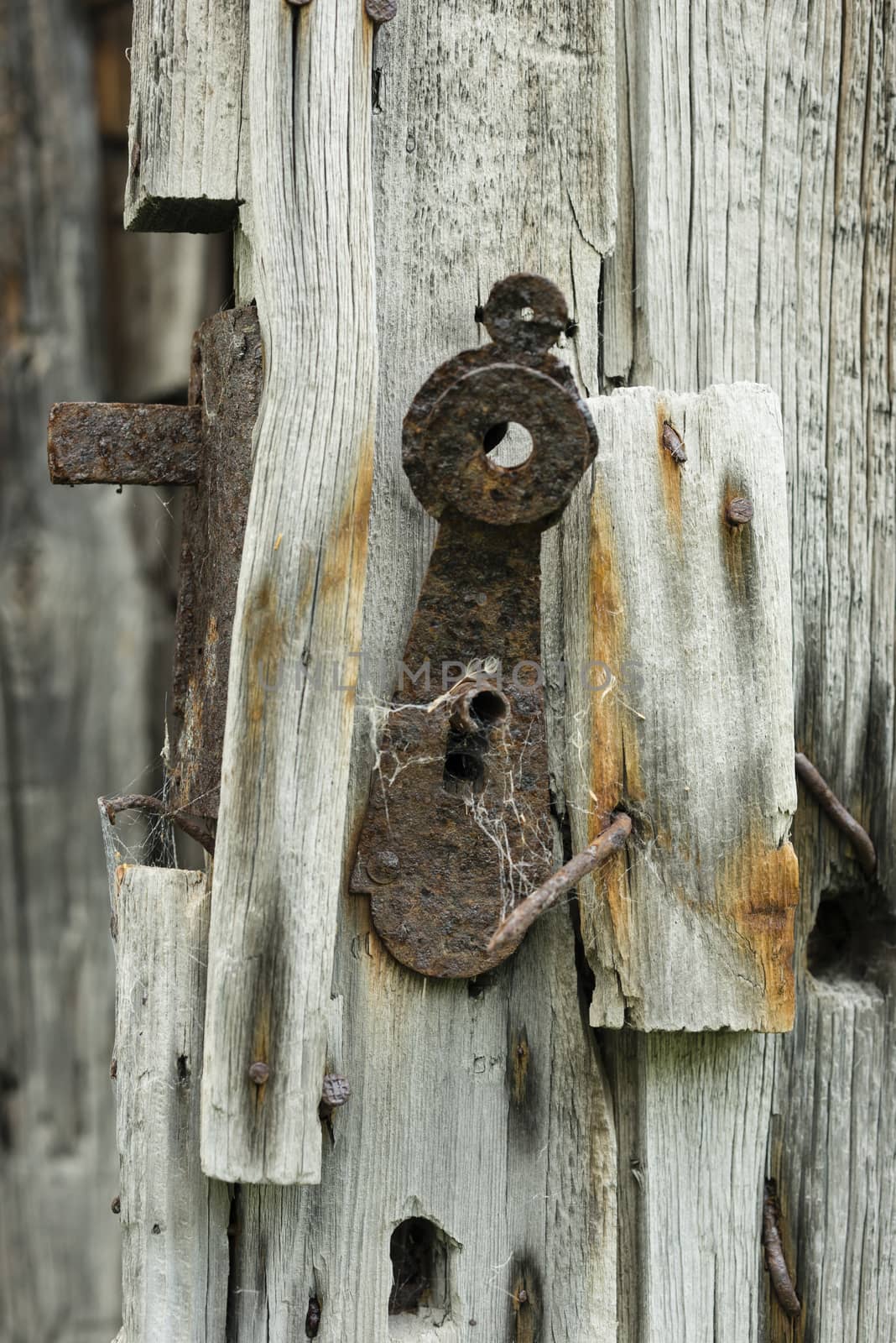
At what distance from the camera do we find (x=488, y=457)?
2.87 feet

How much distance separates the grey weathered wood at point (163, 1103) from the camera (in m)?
0.90

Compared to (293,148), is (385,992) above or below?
below

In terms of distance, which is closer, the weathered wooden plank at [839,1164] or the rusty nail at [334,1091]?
the rusty nail at [334,1091]

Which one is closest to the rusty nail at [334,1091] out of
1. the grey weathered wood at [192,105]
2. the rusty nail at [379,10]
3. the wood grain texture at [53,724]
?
the grey weathered wood at [192,105]

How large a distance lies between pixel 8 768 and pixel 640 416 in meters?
1.21

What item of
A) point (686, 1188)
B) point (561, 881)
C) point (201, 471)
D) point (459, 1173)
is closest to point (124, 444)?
point (201, 471)

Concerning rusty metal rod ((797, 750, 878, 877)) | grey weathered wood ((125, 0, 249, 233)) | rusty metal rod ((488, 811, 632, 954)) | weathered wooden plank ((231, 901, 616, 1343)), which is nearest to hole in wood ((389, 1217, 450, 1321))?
weathered wooden plank ((231, 901, 616, 1343))

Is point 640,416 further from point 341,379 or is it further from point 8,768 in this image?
point 8,768

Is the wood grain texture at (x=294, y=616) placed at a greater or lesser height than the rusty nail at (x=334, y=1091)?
greater

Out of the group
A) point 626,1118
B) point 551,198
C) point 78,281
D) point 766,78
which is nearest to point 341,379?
point 551,198

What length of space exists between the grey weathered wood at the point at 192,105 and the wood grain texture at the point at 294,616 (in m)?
0.08

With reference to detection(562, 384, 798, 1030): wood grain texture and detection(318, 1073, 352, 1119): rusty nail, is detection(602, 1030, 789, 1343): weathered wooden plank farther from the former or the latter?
detection(318, 1073, 352, 1119): rusty nail

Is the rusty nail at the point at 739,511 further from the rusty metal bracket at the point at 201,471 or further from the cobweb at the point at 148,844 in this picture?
the cobweb at the point at 148,844

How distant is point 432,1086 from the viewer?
3.12 ft
